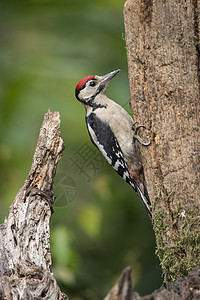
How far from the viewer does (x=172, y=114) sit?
3230 mm

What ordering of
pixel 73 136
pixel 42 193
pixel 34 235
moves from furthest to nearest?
pixel 73 136 < pixel 42 193 < pixel 34 235

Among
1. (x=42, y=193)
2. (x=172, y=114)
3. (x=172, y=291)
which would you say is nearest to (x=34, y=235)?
(x=42, y=193)

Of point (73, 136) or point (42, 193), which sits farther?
point (73, 136)

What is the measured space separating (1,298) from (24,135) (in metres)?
2.72

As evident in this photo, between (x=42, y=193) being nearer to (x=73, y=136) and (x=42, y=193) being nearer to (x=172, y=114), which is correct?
(x=172, y=114)

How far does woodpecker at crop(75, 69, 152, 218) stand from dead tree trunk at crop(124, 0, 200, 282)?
37.7 inches

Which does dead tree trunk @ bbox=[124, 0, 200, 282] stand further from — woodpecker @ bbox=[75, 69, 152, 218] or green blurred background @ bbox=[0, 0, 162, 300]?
green blurred background @ bbox=[0, 0, 162, 300]

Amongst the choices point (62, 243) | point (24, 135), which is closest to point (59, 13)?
point (24, 135)

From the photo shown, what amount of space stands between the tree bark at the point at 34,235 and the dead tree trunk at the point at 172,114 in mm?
781

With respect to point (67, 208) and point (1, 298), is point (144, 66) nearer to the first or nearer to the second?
point (1, 298)

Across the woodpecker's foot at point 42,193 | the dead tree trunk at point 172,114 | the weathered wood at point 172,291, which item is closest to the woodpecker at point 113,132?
the dead tree trunk at point 172,114

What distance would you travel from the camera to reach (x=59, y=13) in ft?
20.1

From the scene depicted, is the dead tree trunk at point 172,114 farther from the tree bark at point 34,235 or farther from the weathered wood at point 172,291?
the tree bark at point 34,235

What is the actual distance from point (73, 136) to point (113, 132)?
1043mm
